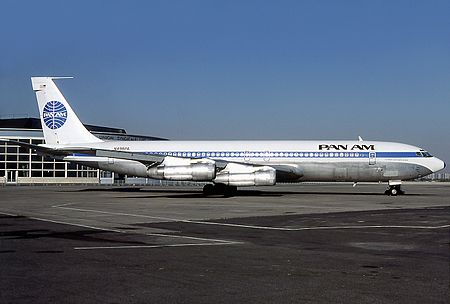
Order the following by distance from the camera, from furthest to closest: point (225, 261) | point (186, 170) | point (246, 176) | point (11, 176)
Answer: point (11, 176)
point (186, 170)
point (246, 176)
point (225, 261)

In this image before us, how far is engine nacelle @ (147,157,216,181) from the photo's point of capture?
1569 inches

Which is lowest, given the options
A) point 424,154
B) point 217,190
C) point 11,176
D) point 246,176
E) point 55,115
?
point 217,190

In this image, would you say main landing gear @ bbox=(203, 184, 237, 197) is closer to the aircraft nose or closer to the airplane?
the airplane

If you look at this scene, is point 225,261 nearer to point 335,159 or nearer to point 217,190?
point 335,159

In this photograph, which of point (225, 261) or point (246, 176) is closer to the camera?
point (225, 261)

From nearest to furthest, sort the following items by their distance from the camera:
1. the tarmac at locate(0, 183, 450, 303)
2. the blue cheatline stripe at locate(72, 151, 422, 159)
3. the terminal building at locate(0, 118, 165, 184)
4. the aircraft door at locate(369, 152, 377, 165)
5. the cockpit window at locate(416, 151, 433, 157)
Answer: the tarmac at locate(0, 183, 450, 303) < the aircraft door at locate(369, 152, 377, 165) < the blue cheatline stripe at locate(72, 151, 422, 159) < the cockpit window at locate(416, 151, 433, 157) < the terminal building at locate(0, 118, 165, 184)

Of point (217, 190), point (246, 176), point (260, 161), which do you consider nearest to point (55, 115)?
point (217, 190)

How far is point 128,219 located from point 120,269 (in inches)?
459

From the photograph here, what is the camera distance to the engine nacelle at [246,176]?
39250 millimetres

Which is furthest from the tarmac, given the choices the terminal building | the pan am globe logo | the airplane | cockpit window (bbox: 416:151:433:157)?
the terminal building

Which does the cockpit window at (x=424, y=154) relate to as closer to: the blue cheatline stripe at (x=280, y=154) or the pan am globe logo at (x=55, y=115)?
the blue cheatline stripe at (x=280, y=154)

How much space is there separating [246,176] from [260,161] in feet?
13.4

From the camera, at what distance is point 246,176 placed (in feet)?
130

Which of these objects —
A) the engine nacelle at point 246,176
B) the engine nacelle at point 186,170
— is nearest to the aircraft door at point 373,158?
the engine nacelle at point 246,176
